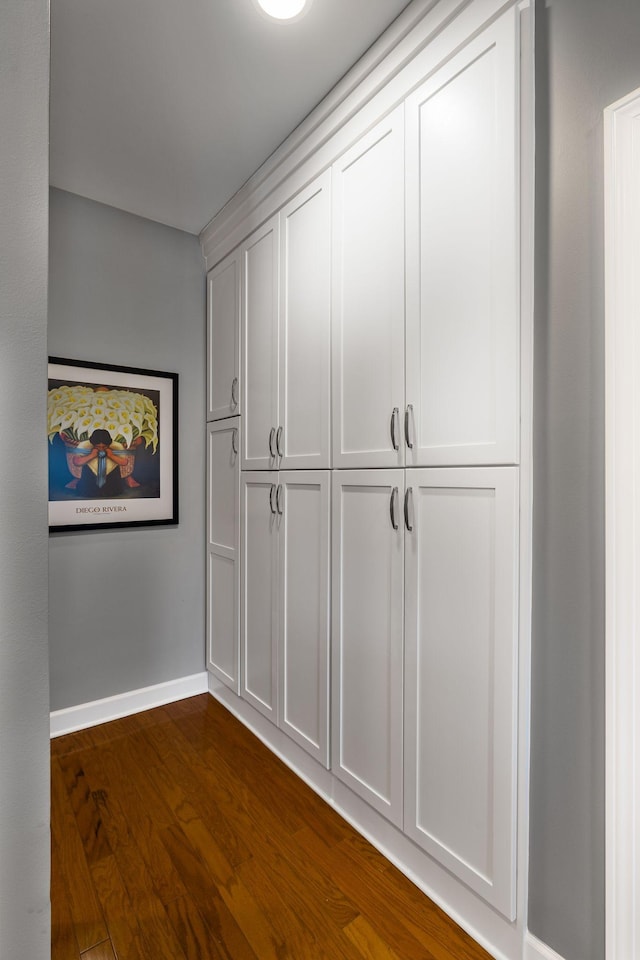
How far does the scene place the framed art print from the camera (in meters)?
2.38

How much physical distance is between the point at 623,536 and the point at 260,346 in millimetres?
1690

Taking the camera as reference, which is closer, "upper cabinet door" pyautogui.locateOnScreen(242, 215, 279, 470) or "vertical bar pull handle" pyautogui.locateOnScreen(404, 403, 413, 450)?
"vertical bar pull handle" pyautogui.locateOnScreen(404, 403, 413, 450)

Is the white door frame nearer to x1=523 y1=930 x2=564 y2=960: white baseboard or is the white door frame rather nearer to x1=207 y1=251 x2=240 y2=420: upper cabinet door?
x1=523 y1=930 x2=564 y2=960: white baseboard

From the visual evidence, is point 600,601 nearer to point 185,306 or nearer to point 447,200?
point 447,200

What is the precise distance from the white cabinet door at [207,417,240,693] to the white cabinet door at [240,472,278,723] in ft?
0.24

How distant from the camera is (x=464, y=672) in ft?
4.39

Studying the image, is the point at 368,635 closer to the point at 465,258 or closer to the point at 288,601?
the point at 288,601

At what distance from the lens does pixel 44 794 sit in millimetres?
650

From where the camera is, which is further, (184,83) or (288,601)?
(288,601)

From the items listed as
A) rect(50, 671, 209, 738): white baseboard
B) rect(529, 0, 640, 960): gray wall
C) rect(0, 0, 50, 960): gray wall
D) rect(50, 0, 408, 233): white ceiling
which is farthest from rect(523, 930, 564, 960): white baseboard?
rect(50, 0, 408, 233): white ceiling

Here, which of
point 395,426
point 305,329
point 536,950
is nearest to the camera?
point 536,950

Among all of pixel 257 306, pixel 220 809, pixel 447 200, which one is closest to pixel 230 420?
pixel 257 306

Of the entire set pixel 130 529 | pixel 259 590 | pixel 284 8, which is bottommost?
pixel 259 590

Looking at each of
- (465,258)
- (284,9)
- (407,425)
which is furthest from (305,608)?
(284,9)
